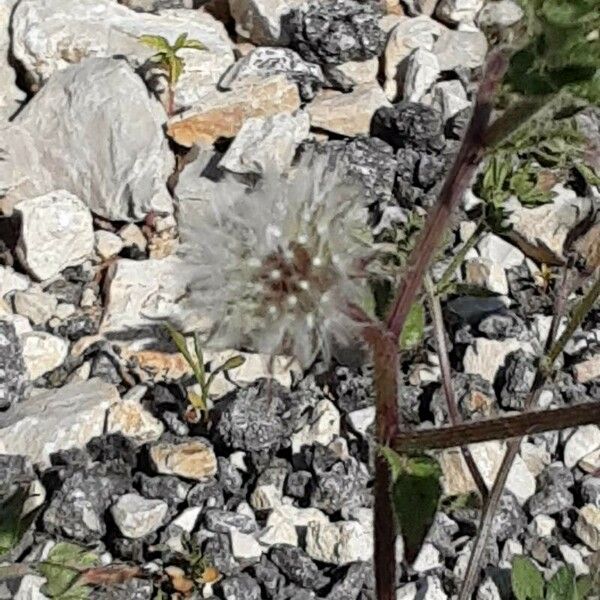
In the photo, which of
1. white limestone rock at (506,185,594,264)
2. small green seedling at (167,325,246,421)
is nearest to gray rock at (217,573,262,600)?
small green seedling at (167,325,246,421)

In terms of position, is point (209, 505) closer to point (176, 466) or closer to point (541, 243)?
point (176, 466)

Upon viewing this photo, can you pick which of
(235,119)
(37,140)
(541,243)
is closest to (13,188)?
(37,140)

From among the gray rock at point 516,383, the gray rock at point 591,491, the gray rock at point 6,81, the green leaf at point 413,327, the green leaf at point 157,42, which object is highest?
the green leaf at point 413,327

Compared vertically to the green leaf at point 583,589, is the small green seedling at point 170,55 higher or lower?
higher

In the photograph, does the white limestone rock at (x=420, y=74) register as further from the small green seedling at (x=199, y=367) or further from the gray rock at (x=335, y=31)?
the small green seedling at (x=199, y=367)

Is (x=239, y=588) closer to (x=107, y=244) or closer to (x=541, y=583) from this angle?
(x=541, y=583)

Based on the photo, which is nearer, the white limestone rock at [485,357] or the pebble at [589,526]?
the pebble at [589,526]

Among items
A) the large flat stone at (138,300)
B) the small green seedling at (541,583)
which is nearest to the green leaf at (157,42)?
the large flat stone at (138,300)

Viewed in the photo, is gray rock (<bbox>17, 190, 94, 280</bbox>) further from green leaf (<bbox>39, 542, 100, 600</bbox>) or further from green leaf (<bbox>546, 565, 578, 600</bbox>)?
green leaf (<bbox>546, 565, 578, 600</bbox>)
